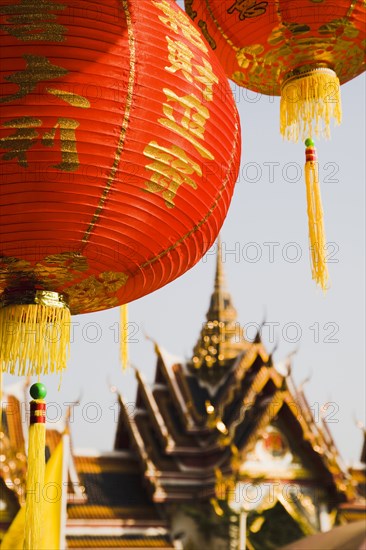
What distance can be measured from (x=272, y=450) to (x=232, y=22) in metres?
12.2

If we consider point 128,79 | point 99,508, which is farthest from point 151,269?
point 99,508

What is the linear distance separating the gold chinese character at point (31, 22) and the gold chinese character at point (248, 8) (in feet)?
2.93

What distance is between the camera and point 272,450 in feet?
46.5

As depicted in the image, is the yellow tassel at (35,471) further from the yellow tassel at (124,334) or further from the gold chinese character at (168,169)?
the gold chinese character at (168,169)

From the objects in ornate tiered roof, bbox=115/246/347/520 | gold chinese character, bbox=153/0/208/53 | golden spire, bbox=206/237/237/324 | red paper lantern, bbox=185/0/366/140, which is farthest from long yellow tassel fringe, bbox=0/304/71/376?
golden spire, bbox=206/237/237/324

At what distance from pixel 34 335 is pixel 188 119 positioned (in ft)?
2.02

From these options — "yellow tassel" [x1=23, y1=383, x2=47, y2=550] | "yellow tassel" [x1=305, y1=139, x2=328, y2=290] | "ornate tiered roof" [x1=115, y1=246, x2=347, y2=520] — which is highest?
"yellow tassel" [x1=305, y1=139, x2=328, y2=290]

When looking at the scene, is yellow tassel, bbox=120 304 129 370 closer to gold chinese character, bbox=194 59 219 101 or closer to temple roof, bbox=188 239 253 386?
gold chinese character, bbox=194 59 219 101

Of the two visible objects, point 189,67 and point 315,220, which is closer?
point 189,67

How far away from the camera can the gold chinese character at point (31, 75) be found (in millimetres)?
1734

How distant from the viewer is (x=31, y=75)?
174 centimetres

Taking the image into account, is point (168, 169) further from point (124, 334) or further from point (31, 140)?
point (124, 334)

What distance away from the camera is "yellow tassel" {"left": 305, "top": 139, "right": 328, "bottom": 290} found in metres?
2.62

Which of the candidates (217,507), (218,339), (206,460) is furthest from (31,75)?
(218,339)
